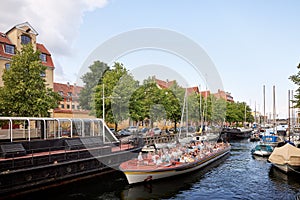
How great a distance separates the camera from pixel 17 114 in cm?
2497

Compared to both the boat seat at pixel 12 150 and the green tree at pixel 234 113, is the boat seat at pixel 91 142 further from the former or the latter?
the green tree at pixel 234 113

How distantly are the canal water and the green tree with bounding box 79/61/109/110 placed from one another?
2006 cm

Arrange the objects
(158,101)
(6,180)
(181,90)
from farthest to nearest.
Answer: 1. (181,90)
2. (158,101)
3. (6,180)

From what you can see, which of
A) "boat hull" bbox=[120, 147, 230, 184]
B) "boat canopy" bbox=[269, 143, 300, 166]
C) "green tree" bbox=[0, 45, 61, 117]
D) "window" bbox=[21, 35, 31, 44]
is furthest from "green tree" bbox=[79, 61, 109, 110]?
"boat canopy" bbox=[269, 143, 300, 166]

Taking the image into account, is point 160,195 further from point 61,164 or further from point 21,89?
point 21,89

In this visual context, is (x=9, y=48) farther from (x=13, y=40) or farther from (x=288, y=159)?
(x=288, y=159)

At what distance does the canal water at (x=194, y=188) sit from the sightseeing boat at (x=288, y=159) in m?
0.72

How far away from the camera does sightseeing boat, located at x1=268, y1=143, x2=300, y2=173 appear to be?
71.6ft

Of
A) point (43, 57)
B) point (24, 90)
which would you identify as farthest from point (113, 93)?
point (43, 57)

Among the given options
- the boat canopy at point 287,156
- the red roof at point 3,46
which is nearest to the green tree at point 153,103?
the red roof at point 3,46

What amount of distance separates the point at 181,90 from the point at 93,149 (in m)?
34.6

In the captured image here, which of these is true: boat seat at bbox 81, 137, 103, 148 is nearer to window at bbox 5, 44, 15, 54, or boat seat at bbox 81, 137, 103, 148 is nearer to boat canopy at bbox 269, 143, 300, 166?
boat canopy at bbox 269, 143, 300, 166

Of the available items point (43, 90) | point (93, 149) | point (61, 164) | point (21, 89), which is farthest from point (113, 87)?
point (61, 164)

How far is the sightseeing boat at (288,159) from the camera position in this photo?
2181cm
